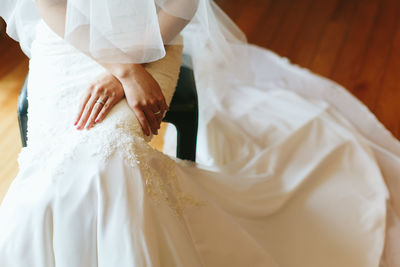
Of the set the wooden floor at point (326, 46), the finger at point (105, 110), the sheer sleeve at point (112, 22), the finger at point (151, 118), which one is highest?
the sheer sleeve at point (112, 22)

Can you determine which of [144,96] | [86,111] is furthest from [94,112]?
[144,96]

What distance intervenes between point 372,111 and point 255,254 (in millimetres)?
897

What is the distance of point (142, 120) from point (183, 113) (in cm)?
23

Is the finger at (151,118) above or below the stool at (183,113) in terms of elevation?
above

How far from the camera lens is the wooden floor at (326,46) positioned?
64.1 inches

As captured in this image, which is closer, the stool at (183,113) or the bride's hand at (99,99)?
the bride's hand at (99,99)

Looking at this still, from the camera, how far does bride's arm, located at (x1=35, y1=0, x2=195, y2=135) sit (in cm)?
86

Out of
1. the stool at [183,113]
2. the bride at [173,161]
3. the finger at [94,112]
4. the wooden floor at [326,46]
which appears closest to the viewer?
the bride at [173,161]

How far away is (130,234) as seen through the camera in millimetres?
692

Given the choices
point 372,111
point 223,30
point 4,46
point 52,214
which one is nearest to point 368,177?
point 372,111

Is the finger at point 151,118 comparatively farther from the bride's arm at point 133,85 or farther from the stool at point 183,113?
the stool at point 183,113

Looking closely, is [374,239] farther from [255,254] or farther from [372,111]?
[372,111]

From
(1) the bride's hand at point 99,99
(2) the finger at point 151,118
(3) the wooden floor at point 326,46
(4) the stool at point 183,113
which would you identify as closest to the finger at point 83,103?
(1) the bride's hand at point 99,99

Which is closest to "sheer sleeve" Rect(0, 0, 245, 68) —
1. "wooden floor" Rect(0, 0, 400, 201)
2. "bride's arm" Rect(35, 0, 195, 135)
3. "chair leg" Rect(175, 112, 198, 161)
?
"bride's arm" Rect(35, 0, 195, 135)
